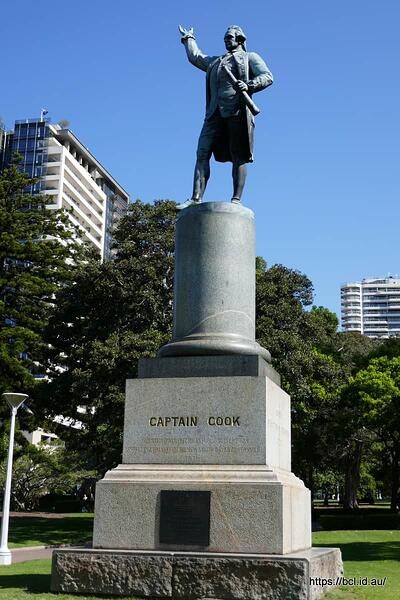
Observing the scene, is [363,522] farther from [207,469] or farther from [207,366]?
[207,469]

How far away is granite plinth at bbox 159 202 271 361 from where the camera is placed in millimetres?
9617

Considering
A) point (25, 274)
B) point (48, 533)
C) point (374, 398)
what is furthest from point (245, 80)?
point (374, 398)

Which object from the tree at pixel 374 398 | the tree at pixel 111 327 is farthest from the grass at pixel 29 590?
the tree at pixel 374 398

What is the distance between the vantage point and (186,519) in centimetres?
818

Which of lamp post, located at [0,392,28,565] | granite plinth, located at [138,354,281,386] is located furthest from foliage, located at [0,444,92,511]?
granite plinth, located at [138,354,281,386]

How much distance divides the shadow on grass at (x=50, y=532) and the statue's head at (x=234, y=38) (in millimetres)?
19037

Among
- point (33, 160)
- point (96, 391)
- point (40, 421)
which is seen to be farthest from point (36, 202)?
point (33, 160)

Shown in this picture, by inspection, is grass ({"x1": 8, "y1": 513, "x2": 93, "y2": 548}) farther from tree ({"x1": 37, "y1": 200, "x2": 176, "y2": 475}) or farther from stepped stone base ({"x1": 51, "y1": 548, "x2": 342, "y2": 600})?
stepped stone base ({"x1": 51, "y1": 548, "x2": 342, "y2": 600})

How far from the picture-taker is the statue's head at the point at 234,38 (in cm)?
1122

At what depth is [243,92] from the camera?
420 inches

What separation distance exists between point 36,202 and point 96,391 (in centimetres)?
1319

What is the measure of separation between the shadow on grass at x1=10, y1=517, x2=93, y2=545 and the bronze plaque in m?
18.0

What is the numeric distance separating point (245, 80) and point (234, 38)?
0.85 meters

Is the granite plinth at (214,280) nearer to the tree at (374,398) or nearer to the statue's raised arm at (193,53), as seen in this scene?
the statue's raised arm at (193,53)
